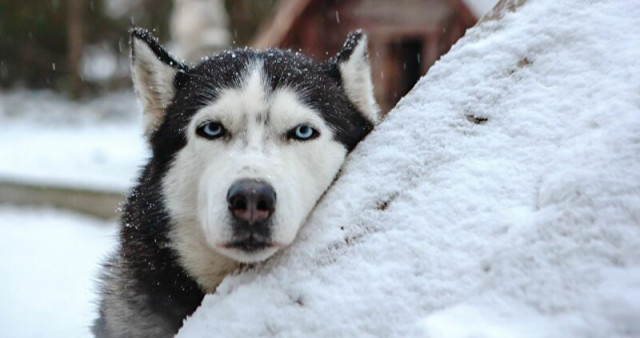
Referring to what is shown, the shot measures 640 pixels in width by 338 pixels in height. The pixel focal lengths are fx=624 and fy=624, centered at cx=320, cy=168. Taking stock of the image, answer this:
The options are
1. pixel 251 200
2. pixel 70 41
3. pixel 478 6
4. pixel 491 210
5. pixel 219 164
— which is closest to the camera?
pixel 491 210

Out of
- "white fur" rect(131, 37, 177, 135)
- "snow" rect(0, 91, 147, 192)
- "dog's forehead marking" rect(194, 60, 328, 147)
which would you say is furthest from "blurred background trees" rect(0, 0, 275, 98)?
"dog's forehead marking" rect(194, 60, 328, 147)

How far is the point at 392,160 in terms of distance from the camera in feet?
6.43

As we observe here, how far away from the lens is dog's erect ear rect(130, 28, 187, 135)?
271 centimetres

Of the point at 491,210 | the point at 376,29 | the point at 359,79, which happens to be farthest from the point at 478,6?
the point at 491,210

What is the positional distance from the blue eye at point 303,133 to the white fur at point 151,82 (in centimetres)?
68

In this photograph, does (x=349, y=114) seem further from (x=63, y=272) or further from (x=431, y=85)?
(x=63, y=272)

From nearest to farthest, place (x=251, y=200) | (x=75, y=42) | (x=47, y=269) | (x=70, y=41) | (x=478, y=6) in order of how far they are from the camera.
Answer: (x=251, y=200) → (x=478, y=6) → (x=47, y=269) → (x=75, y=42) → (x=70, y=41)

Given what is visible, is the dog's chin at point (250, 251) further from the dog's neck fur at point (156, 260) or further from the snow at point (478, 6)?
the snow at point (478, 6)

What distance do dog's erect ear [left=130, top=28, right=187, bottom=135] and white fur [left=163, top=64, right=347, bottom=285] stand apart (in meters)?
0.38

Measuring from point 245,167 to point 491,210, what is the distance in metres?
0.82

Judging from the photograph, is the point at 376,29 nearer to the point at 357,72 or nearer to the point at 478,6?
the point at 478,6

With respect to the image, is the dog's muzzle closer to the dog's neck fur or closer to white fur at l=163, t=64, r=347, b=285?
white fur at l=163, t=64, r=347, b=285

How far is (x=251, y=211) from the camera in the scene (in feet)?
6.41

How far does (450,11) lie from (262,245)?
646 cm
